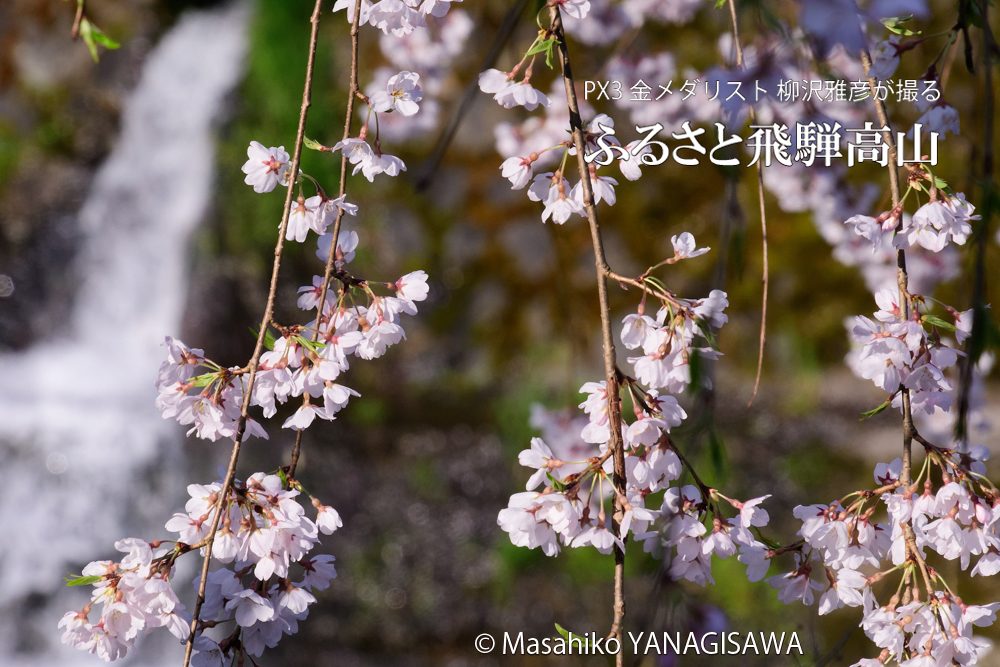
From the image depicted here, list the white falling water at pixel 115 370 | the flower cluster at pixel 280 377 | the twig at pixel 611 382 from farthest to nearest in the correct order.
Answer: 1. the white falling water at pixel 115 370
2. the flower cluster at pixel 280 377
3. the twig at pixel 611 382

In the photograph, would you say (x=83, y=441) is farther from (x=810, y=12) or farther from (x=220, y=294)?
(x=810, y=12)

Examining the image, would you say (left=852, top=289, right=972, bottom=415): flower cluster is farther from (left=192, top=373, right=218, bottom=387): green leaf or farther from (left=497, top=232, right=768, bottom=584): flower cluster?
(left=192, top=373, right=218, bottom=387): green leaf

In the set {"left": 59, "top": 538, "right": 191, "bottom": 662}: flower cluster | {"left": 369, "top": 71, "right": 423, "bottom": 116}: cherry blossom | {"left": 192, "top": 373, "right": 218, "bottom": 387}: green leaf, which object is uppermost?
{"left": 369, "top": 71, "right": 423, "bottom": 116}: cherry blossom

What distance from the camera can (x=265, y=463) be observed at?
7.49 ft

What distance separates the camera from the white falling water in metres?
2.12

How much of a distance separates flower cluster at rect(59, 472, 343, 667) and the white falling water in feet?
6.08

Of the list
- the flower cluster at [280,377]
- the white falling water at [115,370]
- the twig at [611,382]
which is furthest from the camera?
the white falling water at [115,370]

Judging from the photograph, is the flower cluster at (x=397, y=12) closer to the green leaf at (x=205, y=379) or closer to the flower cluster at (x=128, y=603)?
the green leaf at (x=205, y=379)

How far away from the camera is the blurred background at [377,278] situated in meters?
2.21

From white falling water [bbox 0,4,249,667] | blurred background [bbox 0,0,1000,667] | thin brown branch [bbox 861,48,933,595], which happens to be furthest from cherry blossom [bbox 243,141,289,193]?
white falling water [bbox 0,4,249,667]

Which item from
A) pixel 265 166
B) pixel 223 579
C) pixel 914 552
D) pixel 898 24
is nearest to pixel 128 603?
pixel 223 579

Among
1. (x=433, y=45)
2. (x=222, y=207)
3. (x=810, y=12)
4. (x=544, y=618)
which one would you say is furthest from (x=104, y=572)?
(x=222, y=207)

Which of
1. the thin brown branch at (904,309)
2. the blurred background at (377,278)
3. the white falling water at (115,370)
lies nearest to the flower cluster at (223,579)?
the thin brown branch at (904,309)

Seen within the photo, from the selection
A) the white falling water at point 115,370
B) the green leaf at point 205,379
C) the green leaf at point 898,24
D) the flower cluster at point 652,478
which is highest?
the white falling water at point 115,370
